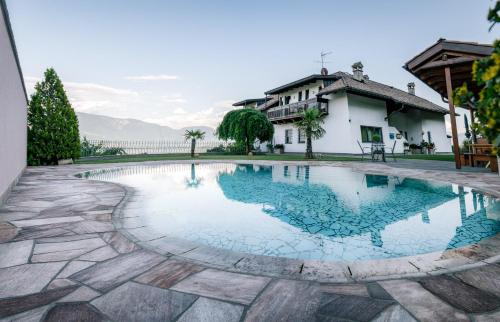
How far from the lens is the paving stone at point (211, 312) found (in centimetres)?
139

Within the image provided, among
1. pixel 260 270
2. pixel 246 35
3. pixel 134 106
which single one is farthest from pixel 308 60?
pixel 260 270

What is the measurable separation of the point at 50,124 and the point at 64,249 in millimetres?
A: 13304

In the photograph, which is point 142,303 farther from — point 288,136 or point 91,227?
point 288,136

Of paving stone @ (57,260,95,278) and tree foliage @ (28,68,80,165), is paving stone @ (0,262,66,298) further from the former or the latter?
tree foliage @ (28,68,80,165)

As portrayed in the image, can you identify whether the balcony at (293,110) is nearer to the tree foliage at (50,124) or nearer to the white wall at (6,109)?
the tree foliage at (50,124)

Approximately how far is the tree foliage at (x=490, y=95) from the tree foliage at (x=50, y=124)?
1597cm

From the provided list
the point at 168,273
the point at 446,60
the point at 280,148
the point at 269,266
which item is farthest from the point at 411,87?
the point at 168,273

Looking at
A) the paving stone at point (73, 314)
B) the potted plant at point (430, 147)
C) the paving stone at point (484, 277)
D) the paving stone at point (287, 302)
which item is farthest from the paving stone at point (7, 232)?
the potted plant at point (430, 147)

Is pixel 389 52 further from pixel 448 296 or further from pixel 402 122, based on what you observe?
pixel 448 296

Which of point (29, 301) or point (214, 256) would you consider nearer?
point (29, 301)

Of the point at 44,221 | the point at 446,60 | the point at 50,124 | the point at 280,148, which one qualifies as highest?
the point at 446,60

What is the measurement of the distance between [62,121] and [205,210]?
488 inches

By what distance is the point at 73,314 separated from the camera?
1.41 meters

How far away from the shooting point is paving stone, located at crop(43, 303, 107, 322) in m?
1.37
